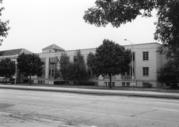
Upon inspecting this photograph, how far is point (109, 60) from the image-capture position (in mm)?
46344

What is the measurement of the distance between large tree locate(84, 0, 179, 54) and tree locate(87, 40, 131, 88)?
127ft

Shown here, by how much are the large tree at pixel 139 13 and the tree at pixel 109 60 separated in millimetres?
38852

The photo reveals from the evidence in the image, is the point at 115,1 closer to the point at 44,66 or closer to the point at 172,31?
the point at 172,31

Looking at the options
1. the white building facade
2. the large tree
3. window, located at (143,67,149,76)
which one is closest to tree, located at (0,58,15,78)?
the white building facade

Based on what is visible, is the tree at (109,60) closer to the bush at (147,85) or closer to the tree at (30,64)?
the bush at (147,85)

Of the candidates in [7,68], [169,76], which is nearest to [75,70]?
[169,76]

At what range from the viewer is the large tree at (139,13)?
6.59 metres

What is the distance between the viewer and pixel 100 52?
47688 mm

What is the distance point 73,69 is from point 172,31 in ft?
179

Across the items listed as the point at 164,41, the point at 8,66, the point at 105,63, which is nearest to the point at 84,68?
the point at 105,63

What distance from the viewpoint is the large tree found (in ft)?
21.6

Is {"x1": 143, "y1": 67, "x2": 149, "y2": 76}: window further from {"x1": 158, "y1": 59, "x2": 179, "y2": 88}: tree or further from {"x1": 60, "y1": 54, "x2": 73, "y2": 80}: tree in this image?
{"x1": 60, "y1": 54, "x2": 73, "y2": 80}: tree

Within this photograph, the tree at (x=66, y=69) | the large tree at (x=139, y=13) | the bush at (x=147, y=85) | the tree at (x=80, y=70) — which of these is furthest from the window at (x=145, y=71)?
the large tree at (x=139, y=13)

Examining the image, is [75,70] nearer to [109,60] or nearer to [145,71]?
[145,71]
